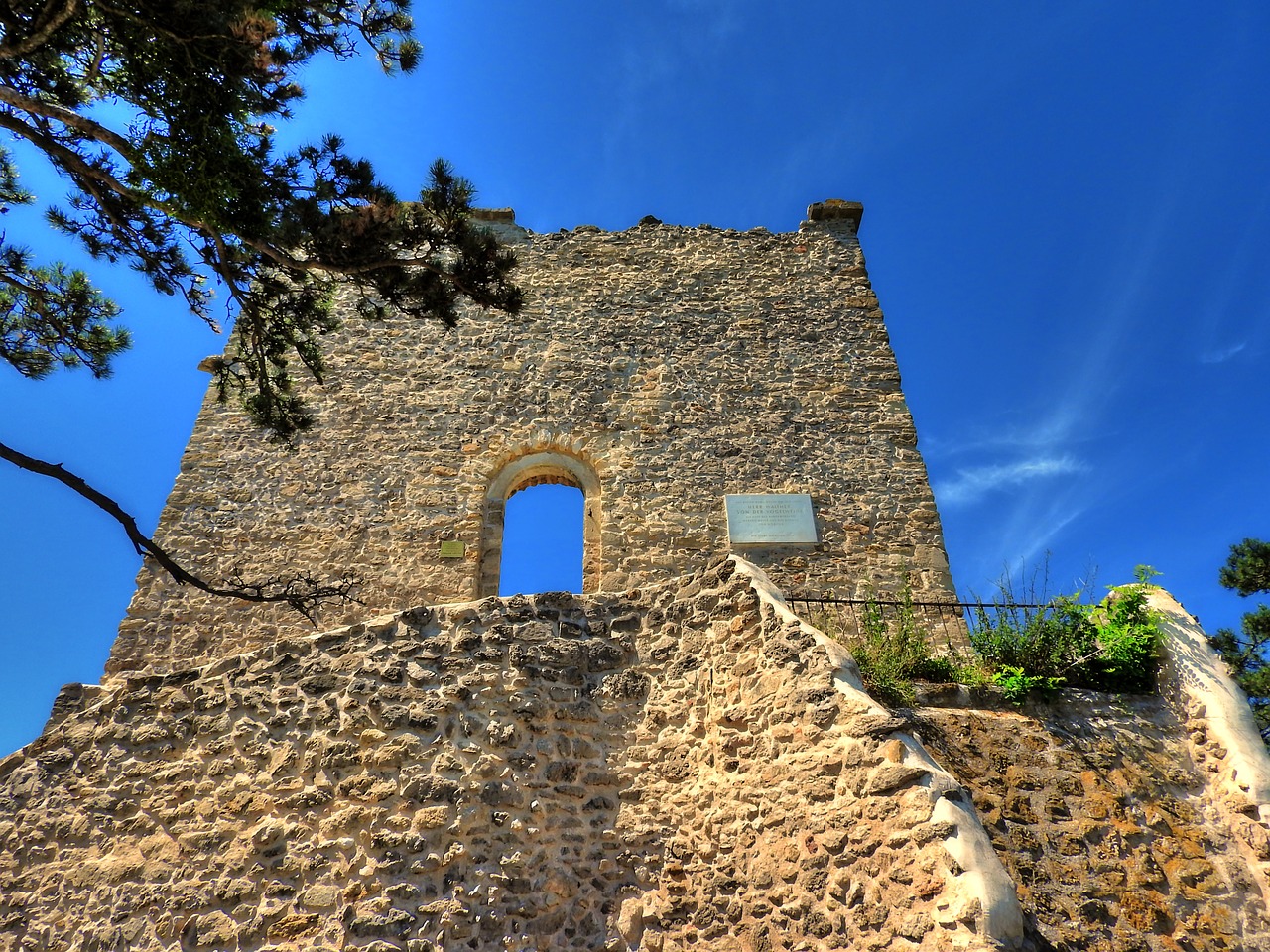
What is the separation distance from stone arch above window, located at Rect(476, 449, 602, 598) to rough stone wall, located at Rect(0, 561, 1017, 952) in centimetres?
313

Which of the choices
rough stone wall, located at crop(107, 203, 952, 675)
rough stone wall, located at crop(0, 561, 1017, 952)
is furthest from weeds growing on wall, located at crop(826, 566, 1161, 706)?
rough stone wall, located at crop(107, 203, 952, 675)

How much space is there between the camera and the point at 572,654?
4355mm

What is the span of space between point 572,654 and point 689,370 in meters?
5.15

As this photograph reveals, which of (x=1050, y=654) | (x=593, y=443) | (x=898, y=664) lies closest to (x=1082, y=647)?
(x=1050, y=654)

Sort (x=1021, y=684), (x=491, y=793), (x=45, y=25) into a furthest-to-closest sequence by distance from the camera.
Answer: (x=1021, y=684), (x=45, y=25), (x=491, y=793)

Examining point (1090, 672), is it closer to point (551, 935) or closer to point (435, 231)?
point (551, 935)

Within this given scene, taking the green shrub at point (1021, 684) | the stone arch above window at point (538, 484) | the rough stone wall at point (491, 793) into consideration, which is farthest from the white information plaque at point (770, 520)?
the rough stone wall at point (491, 793)

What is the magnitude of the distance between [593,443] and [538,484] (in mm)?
798

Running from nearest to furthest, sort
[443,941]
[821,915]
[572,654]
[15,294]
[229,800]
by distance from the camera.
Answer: [821,915], [443,941], [229,800], [572,654], [15,294]

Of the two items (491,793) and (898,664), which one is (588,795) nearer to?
(491,793)

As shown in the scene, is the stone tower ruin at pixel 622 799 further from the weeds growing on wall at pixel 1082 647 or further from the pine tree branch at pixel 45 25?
the pine tree branch at pixel 45 25

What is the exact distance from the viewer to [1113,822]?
4133 mm

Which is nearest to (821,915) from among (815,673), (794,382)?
(815,673)

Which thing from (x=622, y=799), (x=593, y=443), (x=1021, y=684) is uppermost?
(x=593, y=443)
